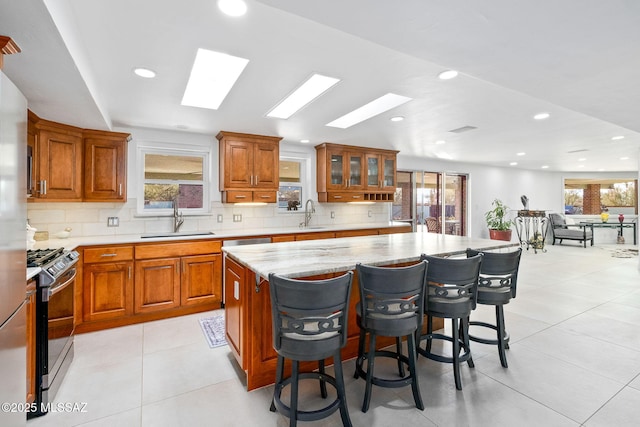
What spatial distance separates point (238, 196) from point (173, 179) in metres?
0.95

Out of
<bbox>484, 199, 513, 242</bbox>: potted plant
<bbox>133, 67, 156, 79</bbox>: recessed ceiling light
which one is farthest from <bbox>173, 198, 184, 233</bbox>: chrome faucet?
<bbox>484, 199, 513, 242</bbox>: potted plant

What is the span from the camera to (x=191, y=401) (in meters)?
2.02

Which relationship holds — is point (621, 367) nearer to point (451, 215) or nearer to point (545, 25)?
point (545, 25)

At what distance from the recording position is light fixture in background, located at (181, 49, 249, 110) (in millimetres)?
2273

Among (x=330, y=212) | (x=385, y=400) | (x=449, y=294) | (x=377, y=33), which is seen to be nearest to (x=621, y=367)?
(x=449, y=294)

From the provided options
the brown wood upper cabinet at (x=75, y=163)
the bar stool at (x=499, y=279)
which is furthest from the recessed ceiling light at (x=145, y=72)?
the bar stool at (x=499, y=279)

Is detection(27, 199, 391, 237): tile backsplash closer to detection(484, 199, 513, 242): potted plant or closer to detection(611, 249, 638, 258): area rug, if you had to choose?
detection(484, 199, 513, 242): potted plant

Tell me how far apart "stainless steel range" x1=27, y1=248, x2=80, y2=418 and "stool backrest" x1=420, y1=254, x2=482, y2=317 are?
2.49 meters

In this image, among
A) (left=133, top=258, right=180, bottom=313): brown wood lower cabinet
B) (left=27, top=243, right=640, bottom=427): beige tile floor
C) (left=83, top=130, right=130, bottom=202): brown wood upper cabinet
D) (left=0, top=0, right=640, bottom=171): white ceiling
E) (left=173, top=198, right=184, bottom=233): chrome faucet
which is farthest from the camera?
(left=173, top=198, right=184, bottom=233): chrome faucet

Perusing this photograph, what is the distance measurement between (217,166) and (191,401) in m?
3.17

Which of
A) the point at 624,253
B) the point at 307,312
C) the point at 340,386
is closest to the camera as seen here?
the point at 307,312

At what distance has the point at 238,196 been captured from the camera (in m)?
4.27

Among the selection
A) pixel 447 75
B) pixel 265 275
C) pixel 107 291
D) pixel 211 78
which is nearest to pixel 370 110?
pixel 447 75

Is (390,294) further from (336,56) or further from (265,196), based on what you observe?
(265,196)
